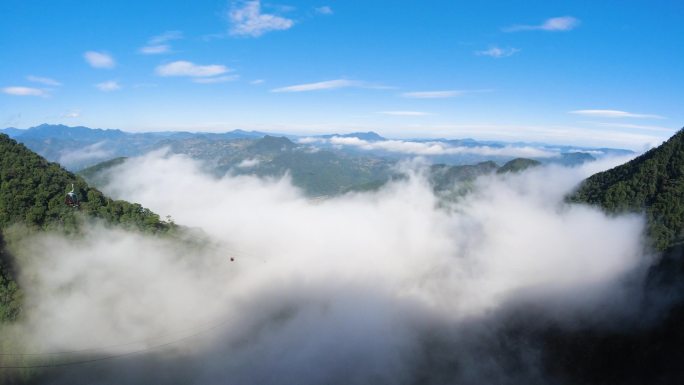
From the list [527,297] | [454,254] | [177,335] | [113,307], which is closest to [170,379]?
[177,335]

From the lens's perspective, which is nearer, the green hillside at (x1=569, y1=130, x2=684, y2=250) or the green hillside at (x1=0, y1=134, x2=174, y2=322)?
the green hillside at (x1=0, y1=134, x2=174, y2=322)

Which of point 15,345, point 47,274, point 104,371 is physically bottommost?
point 104,371

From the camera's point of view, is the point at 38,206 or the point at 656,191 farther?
the point at 656,191

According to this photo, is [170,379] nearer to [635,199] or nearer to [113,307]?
[113,307]

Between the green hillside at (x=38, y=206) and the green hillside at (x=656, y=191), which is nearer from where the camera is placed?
the green hillside at (x=38, y=206)
